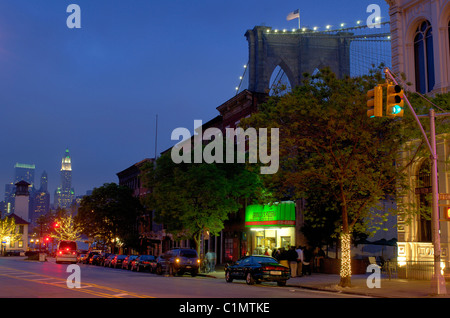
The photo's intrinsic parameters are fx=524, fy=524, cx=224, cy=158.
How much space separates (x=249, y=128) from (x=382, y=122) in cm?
616

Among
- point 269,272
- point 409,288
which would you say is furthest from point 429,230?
point 269,272

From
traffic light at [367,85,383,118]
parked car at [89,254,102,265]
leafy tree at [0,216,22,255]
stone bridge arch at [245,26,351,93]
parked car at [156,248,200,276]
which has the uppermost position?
stone bridge arch at [245,26,351,93]

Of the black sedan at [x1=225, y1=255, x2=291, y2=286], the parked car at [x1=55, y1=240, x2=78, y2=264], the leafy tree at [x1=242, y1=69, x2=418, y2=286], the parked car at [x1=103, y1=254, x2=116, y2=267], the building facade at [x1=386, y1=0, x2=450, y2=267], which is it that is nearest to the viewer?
the leafy tree at [x1=242, y1=69, x2=418, y2=286]

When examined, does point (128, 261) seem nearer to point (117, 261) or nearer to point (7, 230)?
point (117, 261)

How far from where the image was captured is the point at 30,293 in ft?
57.8

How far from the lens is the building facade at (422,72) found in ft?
82.5

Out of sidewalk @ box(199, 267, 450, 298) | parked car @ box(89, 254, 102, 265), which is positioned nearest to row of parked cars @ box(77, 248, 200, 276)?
parked car @ box(89, 254, 102, 265)

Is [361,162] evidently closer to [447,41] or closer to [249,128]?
[249,128]

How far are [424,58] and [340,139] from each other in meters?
8.49

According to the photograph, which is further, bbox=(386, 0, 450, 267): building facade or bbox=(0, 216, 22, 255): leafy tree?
bbox=(0, 216, 22, 255): leafy tree

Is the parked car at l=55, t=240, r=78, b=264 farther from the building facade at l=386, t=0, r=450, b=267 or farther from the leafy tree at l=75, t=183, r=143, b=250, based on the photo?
the building facade at l=386, t=0, r=450, b=267

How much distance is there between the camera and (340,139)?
22.9m

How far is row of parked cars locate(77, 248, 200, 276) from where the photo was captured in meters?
32.3

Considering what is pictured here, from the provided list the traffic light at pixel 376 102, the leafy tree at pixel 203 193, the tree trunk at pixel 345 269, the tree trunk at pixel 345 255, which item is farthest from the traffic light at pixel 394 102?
the leafy tree at pixel 203 193
